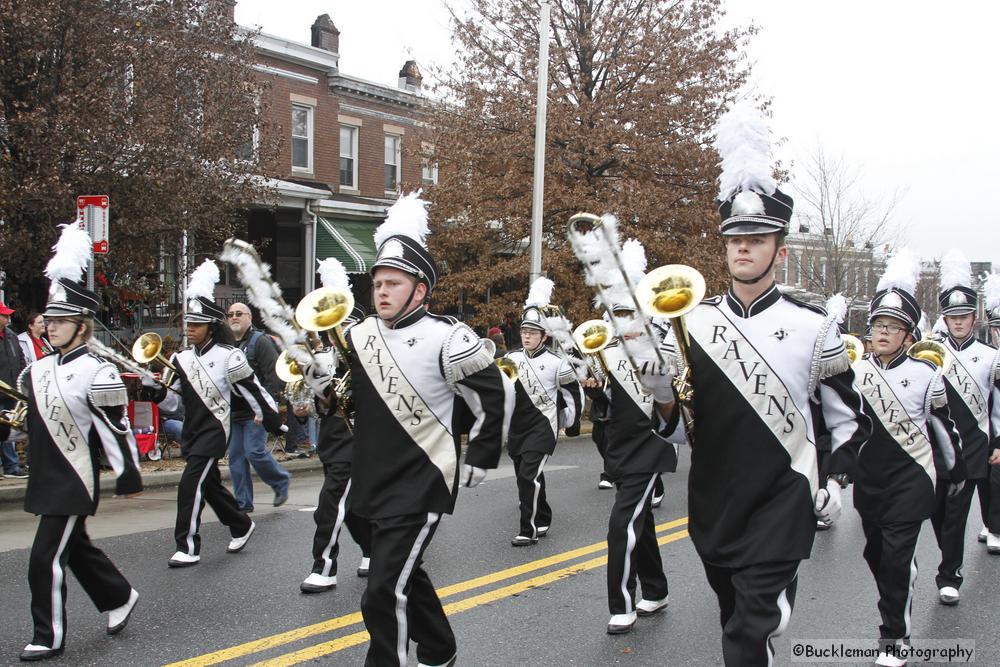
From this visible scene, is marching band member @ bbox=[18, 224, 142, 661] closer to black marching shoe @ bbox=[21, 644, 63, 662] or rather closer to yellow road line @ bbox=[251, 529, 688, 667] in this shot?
black marching shoe @ bbox=[21, 644, 63, 662]

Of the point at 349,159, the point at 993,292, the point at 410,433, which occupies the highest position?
the point at 349,159

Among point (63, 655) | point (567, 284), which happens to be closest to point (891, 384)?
point (63, 655)

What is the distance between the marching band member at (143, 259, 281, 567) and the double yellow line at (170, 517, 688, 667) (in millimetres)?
1939

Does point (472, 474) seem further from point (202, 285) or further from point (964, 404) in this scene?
point (964, 404)

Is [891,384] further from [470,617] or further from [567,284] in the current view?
[567,284]

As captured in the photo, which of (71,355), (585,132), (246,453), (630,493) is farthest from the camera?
(585,132)

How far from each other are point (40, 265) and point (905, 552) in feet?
35.3

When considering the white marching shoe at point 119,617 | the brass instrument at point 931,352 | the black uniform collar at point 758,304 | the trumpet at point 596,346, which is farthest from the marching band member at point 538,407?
the black uniform collar at point 758,304

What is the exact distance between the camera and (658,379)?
3.80 meters

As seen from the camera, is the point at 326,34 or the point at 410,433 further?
the point at 326,34

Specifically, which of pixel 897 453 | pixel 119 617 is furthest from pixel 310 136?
pixel 897 453

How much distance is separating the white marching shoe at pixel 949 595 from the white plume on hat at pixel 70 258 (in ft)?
19.4

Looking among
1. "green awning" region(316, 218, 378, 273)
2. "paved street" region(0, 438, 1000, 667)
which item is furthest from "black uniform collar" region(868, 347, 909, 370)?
"green awning" region(316, 218, 378, 273)

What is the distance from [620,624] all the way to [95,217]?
7210 millimetres
